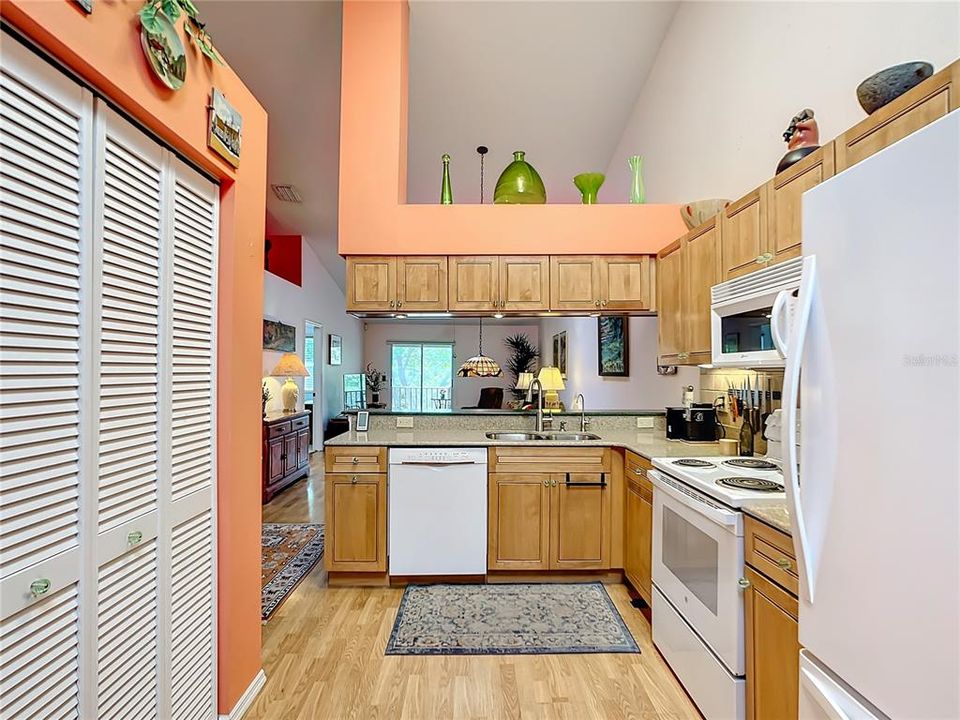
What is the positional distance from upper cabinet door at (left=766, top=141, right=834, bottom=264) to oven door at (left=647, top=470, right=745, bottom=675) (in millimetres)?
995

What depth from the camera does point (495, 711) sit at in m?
1.93

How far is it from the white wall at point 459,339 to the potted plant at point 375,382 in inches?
4.3

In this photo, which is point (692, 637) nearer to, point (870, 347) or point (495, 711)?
point (495, 711)

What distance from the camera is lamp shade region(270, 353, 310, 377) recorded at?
5.57 meters

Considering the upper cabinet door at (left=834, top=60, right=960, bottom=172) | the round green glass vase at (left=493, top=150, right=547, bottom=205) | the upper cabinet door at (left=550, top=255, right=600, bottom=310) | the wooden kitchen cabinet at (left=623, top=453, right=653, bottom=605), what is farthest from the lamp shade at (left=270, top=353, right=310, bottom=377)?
the upper cabinet door at (left=834, top=60, right=960, bottom=172)

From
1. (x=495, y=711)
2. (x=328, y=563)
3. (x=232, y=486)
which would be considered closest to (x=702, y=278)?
(x=495, y=711)

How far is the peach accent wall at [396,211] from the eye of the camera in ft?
10.6

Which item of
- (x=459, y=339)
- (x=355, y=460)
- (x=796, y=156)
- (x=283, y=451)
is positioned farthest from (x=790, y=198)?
(x=459, y=339)

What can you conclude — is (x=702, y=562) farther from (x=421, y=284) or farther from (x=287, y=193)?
(x=287, y=193)

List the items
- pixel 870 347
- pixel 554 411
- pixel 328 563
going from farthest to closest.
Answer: pixel 554 411
pixel 328 563
pixel 870 347

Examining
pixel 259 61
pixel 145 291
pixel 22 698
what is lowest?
pixel 22 698

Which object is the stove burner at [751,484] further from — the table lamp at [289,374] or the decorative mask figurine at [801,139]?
the table lamp at [289,374]

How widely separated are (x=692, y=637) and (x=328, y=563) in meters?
2.05

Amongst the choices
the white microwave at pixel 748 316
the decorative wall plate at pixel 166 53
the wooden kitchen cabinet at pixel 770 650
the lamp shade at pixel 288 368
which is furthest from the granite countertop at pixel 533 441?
the lamp shade at pixel 288 368
